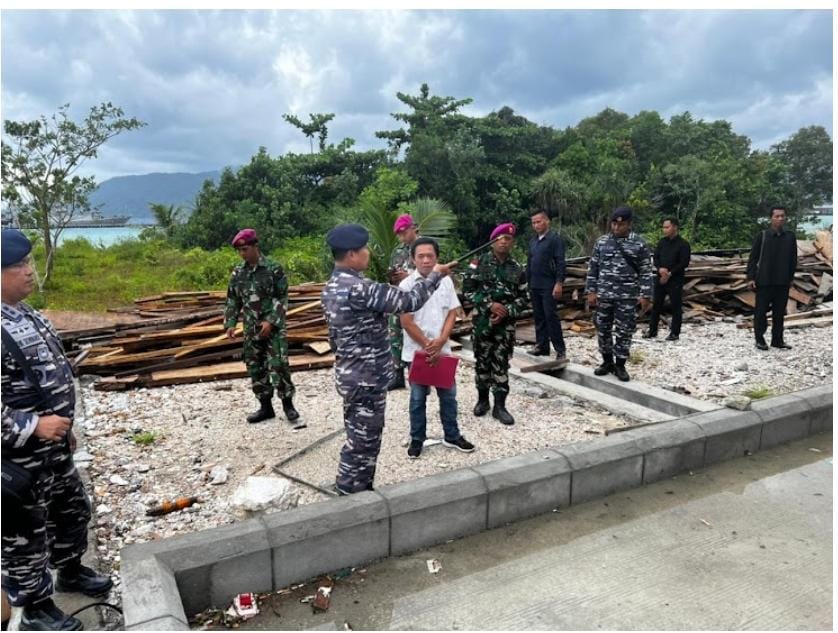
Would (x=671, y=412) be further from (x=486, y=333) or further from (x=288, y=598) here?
(x=288, y=598)

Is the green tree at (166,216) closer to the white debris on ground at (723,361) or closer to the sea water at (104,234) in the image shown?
the sea water at (104,234)

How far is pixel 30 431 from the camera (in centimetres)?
240

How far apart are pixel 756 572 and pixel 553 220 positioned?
20340 mm

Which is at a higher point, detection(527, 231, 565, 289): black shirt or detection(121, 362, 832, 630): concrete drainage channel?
detection(527, 231, 565, 289): black shirt

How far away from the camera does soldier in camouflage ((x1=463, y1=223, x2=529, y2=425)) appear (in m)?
4.87

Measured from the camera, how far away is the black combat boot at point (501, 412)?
513 cm

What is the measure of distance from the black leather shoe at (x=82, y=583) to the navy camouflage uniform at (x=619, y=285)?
16.8 ft

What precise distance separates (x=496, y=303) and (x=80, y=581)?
332 centimetres

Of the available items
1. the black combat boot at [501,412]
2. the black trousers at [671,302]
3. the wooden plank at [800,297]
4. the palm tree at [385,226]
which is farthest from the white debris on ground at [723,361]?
the palm tree at [385,226]

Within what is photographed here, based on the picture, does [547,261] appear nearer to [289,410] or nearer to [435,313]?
[435,313]

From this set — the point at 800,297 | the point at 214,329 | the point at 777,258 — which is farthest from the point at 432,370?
the point at 800,297

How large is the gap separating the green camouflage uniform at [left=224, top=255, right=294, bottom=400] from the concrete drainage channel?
2.07 m

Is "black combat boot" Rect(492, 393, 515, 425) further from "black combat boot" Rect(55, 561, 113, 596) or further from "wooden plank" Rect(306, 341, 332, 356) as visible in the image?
"black combat boot" Rect(55, 561, 113, 596)

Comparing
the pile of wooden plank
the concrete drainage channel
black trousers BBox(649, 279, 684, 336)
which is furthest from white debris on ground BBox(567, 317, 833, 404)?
the concrete drainage channel
